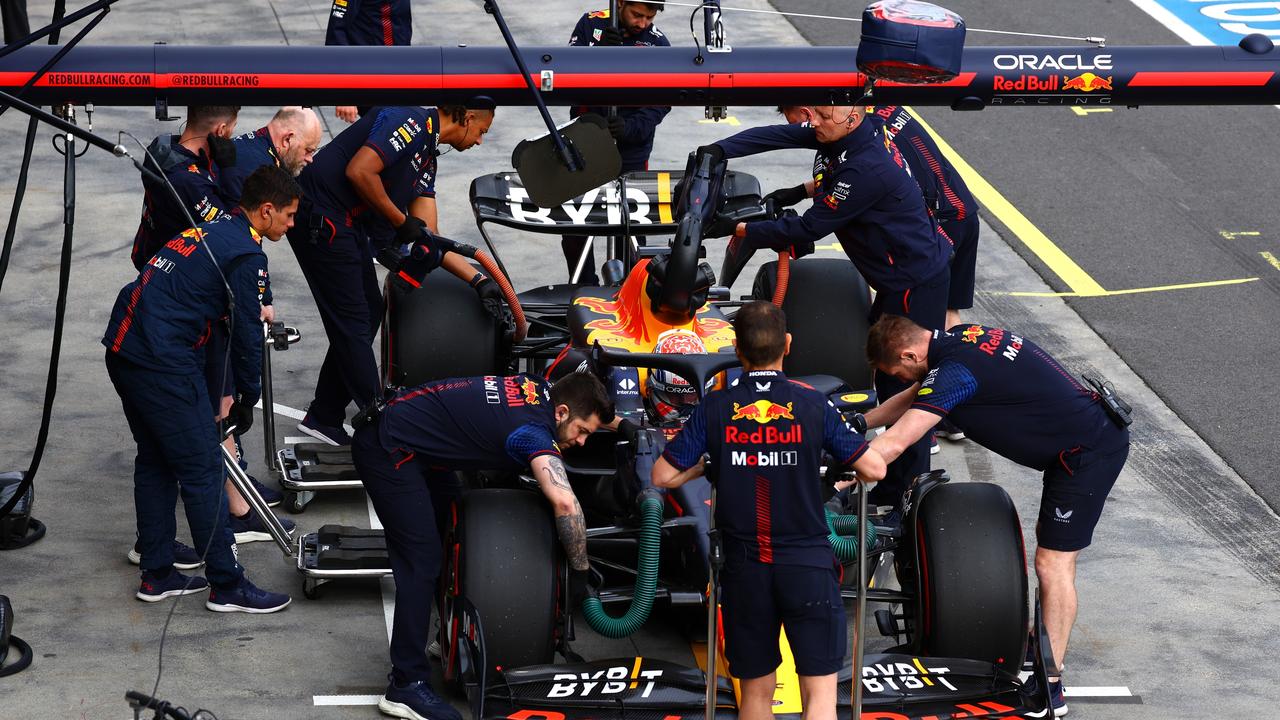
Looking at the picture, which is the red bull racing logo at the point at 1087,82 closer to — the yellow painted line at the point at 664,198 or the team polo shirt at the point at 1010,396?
the team polo shirt at the point at 1010,396

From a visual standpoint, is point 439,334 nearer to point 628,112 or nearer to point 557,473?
point 557,473

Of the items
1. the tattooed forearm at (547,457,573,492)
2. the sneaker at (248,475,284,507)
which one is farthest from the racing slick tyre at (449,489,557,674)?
the sneaker at (248,475,284,507)

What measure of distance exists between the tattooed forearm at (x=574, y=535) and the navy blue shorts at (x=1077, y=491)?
6.10ft

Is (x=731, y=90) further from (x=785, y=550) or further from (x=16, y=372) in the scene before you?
(x=16, y=372)

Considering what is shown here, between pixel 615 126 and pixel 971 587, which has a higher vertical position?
pixel 615 126

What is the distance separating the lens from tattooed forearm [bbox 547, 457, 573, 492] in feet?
20.2

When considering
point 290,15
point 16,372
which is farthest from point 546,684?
point 290,15

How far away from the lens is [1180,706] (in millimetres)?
6746

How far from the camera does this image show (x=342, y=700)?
21.7 ft

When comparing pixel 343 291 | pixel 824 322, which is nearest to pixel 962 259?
pixel 824 322

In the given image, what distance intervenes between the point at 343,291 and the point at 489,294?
0.73m

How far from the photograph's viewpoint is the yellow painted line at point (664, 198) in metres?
8.89

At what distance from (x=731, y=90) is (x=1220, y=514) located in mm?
3759

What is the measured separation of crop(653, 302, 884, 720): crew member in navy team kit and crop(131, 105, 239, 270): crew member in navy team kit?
10.1 ft
